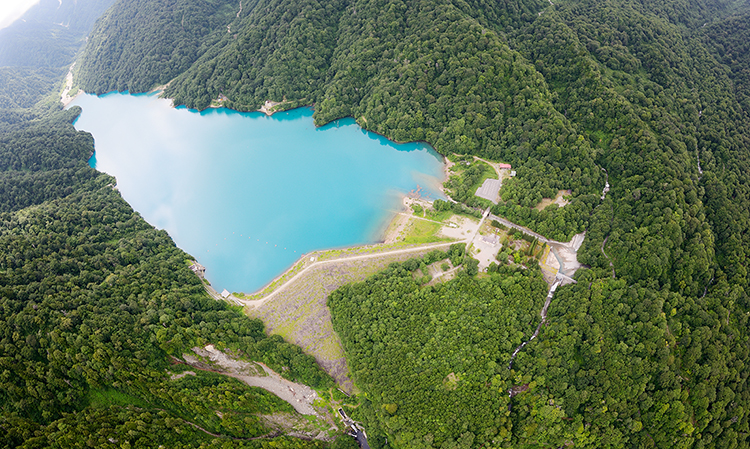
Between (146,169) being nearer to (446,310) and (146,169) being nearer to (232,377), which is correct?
(232,377)

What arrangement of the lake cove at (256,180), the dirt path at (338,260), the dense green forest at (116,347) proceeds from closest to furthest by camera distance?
the dense green forest at (116,347) < the dirt path at (338,260) < the lake cove at (256,180)

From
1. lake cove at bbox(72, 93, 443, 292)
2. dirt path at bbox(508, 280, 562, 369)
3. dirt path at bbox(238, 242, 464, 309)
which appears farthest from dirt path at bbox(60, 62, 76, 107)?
dirt path at bbox(508, 280, 562, 369)

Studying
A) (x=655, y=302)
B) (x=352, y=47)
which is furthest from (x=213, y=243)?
(x=655, y=302)

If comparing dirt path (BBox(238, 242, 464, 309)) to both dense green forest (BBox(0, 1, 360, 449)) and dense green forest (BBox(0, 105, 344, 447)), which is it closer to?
dense green forest (BBox(0, 1, 360, 449))

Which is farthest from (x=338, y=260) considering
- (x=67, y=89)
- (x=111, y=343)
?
(x=67, y=89)

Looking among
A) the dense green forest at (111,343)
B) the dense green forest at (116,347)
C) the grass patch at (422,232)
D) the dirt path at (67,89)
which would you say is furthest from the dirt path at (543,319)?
the dirt path at (67,89)

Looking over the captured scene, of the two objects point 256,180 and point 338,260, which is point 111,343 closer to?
point 338,260

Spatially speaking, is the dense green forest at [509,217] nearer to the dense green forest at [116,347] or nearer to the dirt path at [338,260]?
the dense green forest at [116,347]
